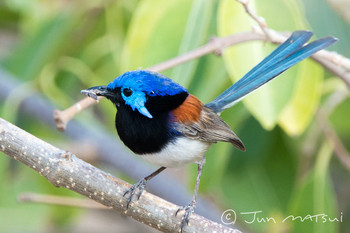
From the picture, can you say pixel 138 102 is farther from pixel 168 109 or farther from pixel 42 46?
pixel 42 46

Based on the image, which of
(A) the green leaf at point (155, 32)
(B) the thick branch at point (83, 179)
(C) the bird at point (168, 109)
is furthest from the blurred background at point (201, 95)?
(B) the thick branch at point (83, 179)

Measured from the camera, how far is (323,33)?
10.4 ft

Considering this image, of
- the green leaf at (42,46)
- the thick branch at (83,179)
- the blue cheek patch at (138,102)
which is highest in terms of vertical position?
the green leaf at (42,46)

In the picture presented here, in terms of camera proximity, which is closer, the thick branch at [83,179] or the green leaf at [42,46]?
the thick branch at [83,179]

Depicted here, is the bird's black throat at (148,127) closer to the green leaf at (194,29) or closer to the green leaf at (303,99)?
the green leaf at (194,29)

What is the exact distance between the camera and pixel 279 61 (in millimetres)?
2514

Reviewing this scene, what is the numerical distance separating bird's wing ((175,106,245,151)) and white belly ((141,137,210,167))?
32 mm

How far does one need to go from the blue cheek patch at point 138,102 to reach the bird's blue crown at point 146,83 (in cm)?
2

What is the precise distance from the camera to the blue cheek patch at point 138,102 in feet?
7.59

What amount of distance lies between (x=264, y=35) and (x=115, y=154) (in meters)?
1.74

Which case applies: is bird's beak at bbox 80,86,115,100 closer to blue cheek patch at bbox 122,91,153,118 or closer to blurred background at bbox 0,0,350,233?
blue cheek patch at bbox 122,91,153,118

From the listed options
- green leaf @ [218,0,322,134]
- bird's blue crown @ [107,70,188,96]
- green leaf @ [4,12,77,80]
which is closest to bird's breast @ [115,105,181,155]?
bird's blue crown @ [107,70,188,96]

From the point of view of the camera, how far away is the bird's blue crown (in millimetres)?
2293

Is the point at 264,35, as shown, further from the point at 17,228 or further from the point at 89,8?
the point at 17,228
